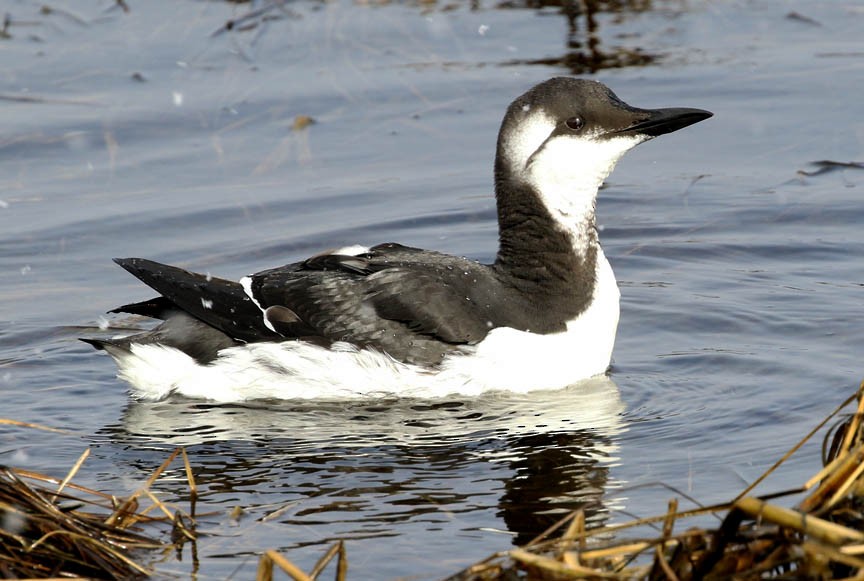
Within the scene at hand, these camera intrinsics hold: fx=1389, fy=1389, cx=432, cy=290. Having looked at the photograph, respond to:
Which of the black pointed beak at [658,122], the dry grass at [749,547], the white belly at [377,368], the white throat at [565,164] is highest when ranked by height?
the black pointed beak at [658,122]

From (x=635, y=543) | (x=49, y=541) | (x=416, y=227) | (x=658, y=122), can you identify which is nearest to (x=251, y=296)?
(x=658, y=122)

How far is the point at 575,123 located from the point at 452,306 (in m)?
0.95

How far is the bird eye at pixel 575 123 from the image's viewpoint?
5.95 metres

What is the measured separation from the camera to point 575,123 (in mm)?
5953

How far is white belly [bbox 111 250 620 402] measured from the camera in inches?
231

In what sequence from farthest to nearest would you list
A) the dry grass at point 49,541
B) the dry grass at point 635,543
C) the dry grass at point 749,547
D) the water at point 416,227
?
the water at point 416,227 < the dry grass at point 49,541 < the dry grass at point 635,543 < the dry grass at point 749,547

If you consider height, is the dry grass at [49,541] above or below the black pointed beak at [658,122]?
below

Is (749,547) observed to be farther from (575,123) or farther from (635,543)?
(575,123)

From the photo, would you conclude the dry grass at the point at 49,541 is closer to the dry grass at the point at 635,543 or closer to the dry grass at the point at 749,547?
the dry grass at the point at 635,543

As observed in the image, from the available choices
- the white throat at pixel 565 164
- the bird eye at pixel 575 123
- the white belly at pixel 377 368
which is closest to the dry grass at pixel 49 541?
the white belly at pixel 377 368

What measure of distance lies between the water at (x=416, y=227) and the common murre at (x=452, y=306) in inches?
5.2

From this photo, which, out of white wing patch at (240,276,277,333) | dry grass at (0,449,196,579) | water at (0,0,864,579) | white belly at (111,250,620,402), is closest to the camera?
dry grass at (0,449,196,579)

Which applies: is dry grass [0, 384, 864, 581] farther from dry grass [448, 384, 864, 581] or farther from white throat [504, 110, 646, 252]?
white throat [504, 110, 646, 252]

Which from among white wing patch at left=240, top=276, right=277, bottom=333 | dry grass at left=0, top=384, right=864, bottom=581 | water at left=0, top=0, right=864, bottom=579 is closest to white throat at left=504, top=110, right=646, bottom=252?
water at left=0, top=0, right=864, bottom=579
